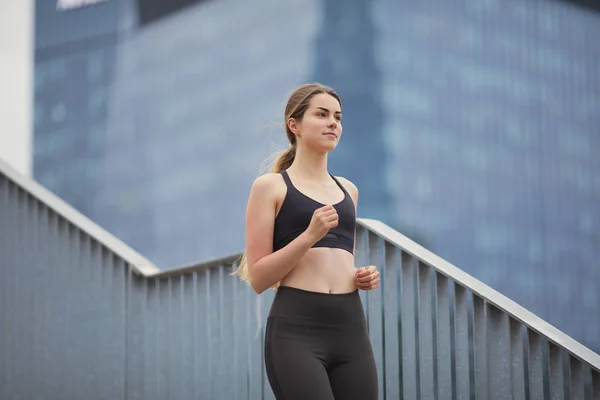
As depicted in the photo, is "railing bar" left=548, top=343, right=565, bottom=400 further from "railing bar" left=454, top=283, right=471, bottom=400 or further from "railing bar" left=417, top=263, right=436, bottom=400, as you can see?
"railing bar" left=417, top=263, right=436, bottom=400

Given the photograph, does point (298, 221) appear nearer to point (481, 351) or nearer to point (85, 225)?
point (481, 351)

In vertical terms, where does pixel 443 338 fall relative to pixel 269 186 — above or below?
below

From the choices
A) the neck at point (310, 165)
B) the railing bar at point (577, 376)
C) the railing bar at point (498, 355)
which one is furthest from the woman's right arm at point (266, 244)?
the railing bar at point (577, 376)

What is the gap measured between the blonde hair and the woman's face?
23 mm

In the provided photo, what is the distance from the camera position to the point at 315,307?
294cm

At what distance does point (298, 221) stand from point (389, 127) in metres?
48.9

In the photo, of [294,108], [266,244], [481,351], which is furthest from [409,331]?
[294,108]

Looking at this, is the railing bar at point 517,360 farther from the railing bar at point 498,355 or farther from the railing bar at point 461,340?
the railing bar at point 461,340

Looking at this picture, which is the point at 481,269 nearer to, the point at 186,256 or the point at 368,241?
the point at 186,256

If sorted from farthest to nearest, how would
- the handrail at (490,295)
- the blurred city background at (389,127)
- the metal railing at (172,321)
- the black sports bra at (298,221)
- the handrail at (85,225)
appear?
the blurred city background at (389,127) → the handrail at (85,225) → the metal railing at (172,321) → the handrail at (490,295) → the black sports bra at (298,221)

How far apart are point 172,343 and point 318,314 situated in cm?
203

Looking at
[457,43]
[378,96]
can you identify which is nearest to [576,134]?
[457,43]

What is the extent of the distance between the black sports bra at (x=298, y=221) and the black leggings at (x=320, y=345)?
0.17 metres

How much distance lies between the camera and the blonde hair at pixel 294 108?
3.17m
